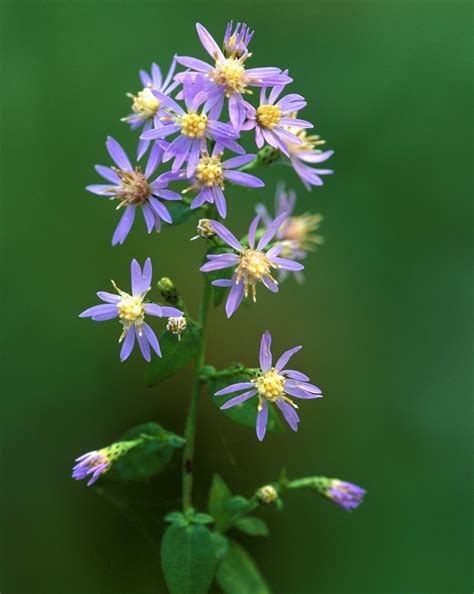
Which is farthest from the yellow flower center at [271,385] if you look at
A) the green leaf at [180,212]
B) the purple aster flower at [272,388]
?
the green leaf at [180,212]

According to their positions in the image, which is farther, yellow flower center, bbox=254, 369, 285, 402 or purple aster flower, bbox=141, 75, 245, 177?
yellow flower center, bbox=254, 369, 285, 402

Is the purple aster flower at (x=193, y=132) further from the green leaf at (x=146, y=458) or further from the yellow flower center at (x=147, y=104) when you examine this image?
the green leaf at (x=146, y=458)

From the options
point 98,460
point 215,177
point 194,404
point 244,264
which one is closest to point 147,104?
point 215,177

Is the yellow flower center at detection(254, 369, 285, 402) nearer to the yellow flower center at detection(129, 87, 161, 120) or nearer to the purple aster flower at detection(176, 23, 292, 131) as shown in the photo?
the purple aster flower at detection(176, 23, 292, 131)

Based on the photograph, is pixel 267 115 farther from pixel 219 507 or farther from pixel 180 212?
pixel 219 507

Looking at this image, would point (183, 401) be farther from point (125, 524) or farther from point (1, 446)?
point (1, 446)

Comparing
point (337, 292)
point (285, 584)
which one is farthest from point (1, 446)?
point (337, 292)

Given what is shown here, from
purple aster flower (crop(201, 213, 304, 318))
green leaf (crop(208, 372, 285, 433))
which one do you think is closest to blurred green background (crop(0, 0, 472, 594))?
green leaf (crop(208, 372, 285, 433))
